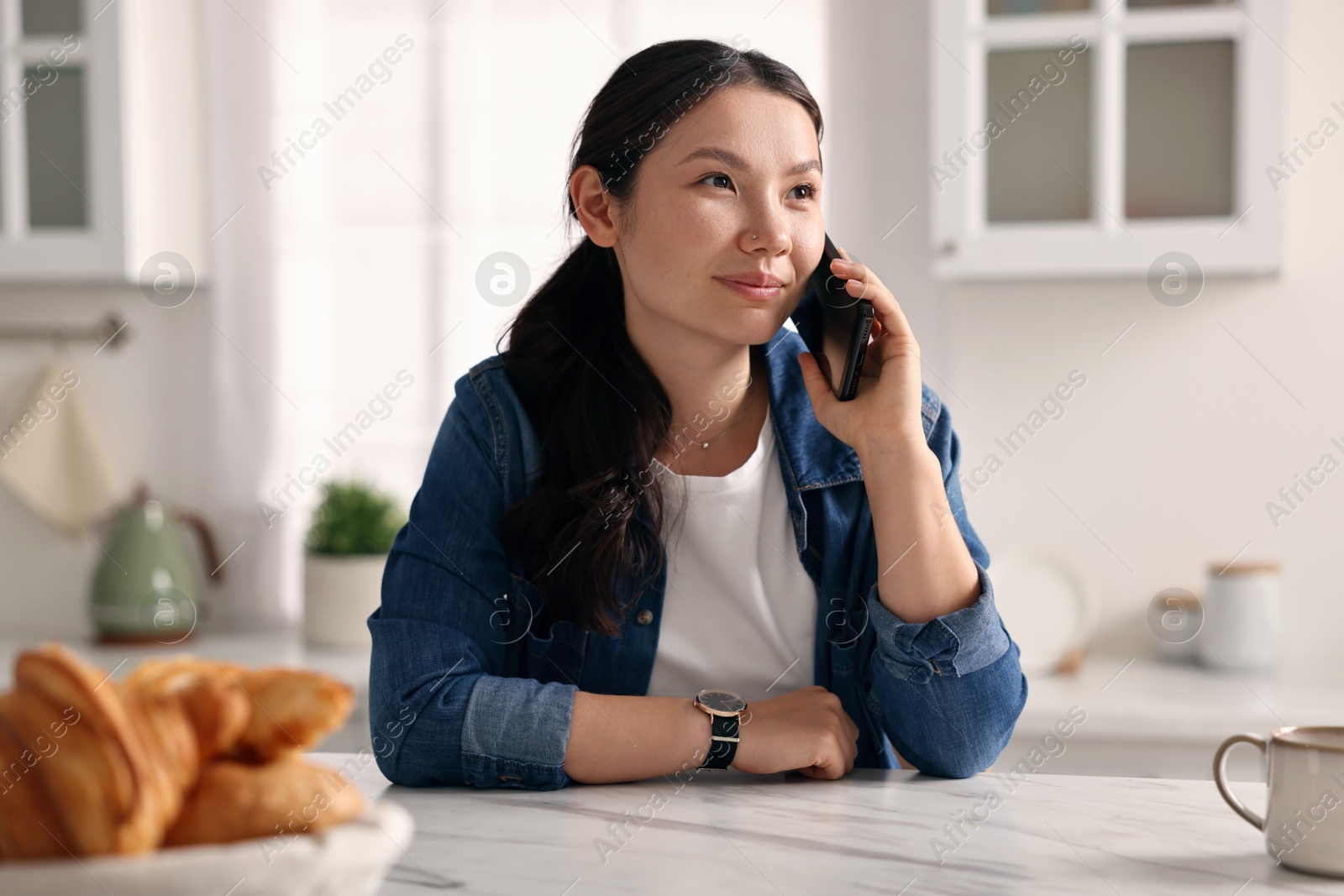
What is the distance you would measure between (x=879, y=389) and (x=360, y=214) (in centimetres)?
176

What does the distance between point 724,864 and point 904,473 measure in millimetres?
480

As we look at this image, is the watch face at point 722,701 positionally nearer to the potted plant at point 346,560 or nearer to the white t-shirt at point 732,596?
the white t-shirt at point 732,596

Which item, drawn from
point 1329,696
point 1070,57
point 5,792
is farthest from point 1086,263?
point 5,792

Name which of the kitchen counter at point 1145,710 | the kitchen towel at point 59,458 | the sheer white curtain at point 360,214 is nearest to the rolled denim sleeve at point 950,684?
the kitchen counter at point 1145,710

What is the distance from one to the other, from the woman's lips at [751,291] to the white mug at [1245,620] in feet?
4.73

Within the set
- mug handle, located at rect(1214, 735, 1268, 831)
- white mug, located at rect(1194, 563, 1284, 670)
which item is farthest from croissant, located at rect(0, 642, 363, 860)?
white mug, located at rect(1194, 563, 1284, 670)

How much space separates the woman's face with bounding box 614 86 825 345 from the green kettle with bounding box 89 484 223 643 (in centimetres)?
171

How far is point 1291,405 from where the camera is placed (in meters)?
2.30

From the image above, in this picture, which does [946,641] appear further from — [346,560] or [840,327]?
[346,560]

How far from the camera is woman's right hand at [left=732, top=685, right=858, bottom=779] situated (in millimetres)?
979

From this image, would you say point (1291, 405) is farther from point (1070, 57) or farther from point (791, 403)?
point (791, 403)

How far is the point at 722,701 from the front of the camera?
1035mm

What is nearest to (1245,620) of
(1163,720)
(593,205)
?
(1163,720)

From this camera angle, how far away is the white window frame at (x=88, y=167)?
7.63 ft
